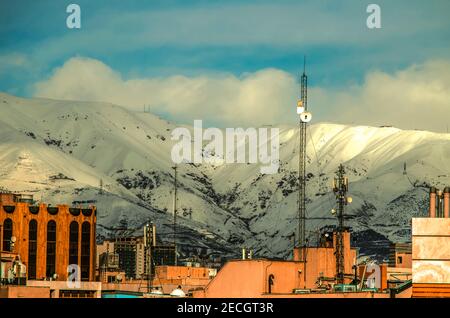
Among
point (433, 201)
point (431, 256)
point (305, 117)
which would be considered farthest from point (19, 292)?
point (305, 117)

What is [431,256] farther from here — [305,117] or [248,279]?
[305,117]

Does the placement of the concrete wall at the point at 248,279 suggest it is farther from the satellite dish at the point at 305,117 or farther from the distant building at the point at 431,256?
the satellite dish at the point at 305,117

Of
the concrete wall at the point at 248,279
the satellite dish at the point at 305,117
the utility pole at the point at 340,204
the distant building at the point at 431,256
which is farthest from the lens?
the satellite dish at the point at 305,117

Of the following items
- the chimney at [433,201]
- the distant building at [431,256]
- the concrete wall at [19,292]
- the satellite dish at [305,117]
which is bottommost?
the concrete wall at [19,292]

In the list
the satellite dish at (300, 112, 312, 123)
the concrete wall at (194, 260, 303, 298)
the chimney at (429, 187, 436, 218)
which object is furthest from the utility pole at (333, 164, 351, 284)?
the chimney at (429, 187, 436, 218)

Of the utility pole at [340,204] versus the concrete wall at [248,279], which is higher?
the utility pole at [340,204]

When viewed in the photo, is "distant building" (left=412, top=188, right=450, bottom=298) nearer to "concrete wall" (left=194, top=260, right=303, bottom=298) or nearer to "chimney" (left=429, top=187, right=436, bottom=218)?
"chimney" (left=429, top=187, right=436, bottom=218)

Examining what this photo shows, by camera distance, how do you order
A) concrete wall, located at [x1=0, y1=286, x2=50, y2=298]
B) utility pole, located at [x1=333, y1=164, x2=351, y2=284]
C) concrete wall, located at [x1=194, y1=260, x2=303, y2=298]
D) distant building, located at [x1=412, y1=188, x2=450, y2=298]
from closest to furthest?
distant building, located at [x1=412, y1=188, x2=450, y2=298], concrete wall, located at [x1=0, y1=286, x2=50, y2=298], concrete wall, located at [x1=194, y1=260, x2=303, y2=298], utility pole, located at [x1=333, y1=164, x2=351, y2=284]

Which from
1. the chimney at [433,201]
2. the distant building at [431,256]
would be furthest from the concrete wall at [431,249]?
the chimney at [433,201]

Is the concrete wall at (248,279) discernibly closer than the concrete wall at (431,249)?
No
